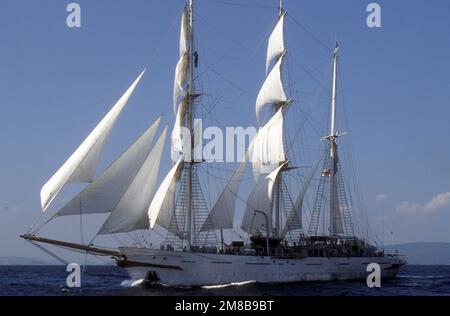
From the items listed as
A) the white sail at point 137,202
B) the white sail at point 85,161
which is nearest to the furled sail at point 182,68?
the white sail at point 137,202

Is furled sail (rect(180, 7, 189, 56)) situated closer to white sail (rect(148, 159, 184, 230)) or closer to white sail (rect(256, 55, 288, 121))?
white sail (rect(148, 159, 184, 230))

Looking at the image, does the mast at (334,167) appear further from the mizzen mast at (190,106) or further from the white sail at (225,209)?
the mizzen mast at (190,106)

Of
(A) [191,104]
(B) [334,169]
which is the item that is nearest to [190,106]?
(A) [191,104]

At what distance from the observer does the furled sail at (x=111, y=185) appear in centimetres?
4139

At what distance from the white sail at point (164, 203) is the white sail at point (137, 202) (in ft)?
1.40

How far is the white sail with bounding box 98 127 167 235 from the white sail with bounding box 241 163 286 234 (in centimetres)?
1277

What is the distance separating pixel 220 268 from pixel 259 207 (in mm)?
9821

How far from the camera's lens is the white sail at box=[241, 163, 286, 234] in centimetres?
5722

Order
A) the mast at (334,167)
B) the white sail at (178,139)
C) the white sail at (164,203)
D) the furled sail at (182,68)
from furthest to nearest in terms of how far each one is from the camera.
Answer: the mast at (334,167) < the furled sail at (182,68) < the white sail at (178,139) < the white sail at (164,203)

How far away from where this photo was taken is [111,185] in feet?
141

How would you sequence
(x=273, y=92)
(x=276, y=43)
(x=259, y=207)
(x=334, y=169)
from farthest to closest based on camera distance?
(x=334, y=169), (x=276, y=43), (x=273, y=92), (x=259, y=207)

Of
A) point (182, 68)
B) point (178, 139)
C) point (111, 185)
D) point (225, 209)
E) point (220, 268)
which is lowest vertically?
point (220, 268)

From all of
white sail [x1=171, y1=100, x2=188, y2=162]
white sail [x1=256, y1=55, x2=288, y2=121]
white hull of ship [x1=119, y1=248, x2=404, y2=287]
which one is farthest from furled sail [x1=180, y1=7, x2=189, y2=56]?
white hull of ship [x1=119, y1=248, x2=404, y2=287]

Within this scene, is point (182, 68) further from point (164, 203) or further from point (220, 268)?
point (220, 268)
